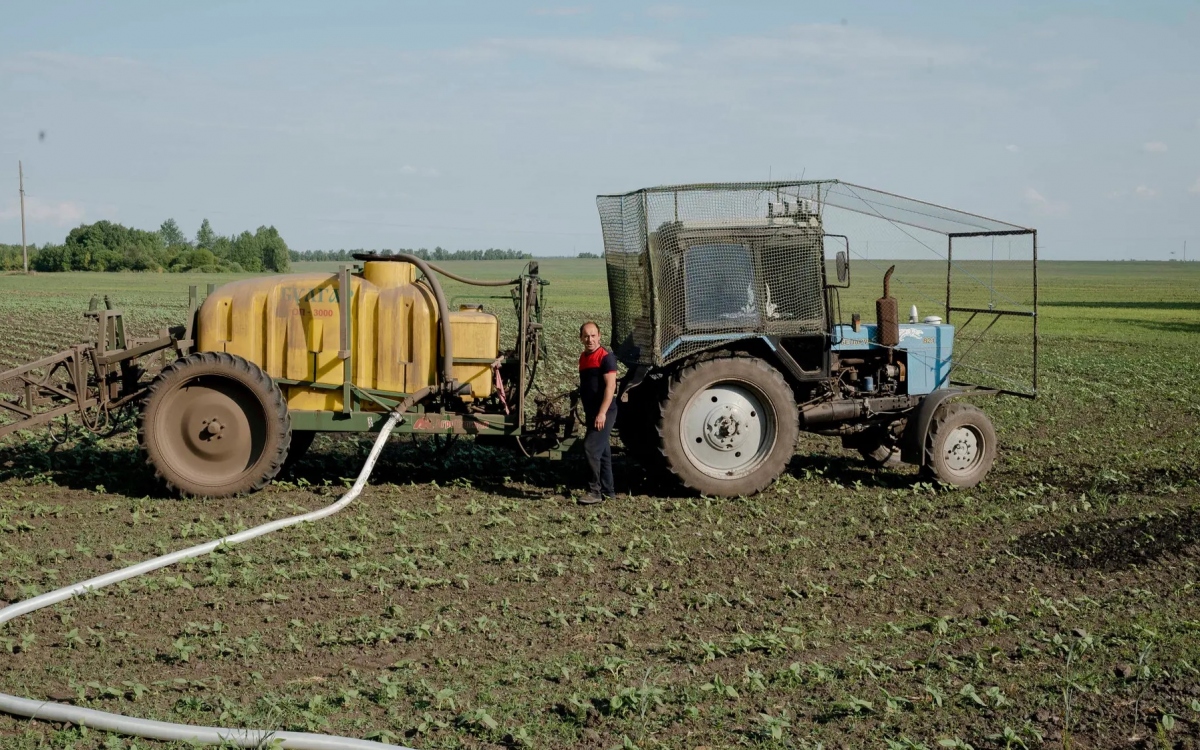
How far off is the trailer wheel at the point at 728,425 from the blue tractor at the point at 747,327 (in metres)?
0.01

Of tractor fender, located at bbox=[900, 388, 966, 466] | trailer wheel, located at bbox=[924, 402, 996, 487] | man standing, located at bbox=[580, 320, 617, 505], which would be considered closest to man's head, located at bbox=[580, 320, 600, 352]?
man standing, located at bbox=[580, 320, 617, 505]

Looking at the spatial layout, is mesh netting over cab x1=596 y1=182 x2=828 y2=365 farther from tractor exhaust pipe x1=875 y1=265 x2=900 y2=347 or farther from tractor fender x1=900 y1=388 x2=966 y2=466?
tractor fender x1=900 y1=388 x2=966 y2=466

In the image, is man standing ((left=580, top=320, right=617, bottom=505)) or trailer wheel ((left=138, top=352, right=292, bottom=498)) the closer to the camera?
trailer wheel ((left=138, top=352, right=292, bottom=498))

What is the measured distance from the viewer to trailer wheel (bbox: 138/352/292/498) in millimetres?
10930

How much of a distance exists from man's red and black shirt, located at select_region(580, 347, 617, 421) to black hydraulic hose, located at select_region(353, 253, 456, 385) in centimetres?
128

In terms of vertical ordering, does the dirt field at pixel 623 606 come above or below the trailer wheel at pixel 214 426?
below

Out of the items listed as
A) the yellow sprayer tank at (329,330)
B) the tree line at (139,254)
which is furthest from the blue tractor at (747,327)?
the tree line at (139,254)

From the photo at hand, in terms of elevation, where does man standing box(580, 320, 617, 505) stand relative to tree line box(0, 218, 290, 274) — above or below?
below

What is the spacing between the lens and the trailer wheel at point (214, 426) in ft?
35.9

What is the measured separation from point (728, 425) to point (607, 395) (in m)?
1.31

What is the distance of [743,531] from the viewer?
10320 mm

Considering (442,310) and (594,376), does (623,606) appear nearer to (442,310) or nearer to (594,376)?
(594,376)

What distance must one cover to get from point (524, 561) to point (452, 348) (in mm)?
2995

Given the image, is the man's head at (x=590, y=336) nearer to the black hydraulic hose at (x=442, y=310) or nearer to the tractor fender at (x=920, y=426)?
the black hydraulic hose at (x=442, y=310)
